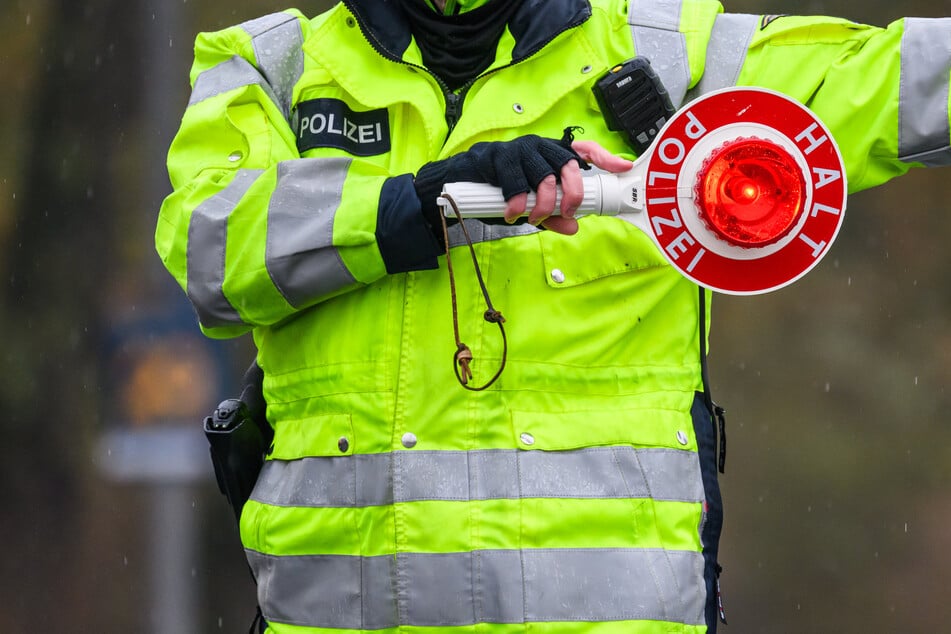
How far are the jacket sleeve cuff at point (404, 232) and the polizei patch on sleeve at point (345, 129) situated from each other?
0.24m

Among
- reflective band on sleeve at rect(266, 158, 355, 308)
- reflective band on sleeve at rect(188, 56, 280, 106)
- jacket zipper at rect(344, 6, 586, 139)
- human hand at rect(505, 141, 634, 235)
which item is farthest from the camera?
reflective band on sleeve at rect(188, 56, 280, 106)

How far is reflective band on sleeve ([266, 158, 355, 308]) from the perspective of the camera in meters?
2.44

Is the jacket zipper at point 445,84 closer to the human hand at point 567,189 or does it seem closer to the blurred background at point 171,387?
the human hand at point 567,189

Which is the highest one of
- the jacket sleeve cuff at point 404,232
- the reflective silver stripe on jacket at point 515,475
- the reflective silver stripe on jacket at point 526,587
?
the jacket sleeve cuff at point 404,232

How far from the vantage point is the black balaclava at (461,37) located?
2641 millimetres

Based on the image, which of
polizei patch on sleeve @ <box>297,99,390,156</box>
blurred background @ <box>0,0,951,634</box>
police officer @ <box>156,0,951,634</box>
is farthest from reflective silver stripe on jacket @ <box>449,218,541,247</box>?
blurred background @ <box>0,0,951,634</box>

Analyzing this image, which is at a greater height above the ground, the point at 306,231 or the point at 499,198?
the point at 499,198

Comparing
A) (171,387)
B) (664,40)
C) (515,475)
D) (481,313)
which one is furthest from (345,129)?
(171,387)

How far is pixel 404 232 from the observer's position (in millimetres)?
2365

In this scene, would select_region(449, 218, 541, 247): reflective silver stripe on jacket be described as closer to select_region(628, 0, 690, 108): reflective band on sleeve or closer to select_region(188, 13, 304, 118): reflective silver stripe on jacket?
select_region(628, 0, 690, 108): reflective band on sleeve

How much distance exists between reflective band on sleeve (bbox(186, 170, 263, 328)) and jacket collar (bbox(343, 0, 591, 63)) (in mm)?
336

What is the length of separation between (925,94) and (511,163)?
2.38 ft

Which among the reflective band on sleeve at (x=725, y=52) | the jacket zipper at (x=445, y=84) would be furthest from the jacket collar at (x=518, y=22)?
the reflective band on sleeve at (x=725, y=52)

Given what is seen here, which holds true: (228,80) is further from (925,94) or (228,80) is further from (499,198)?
(925,94)
